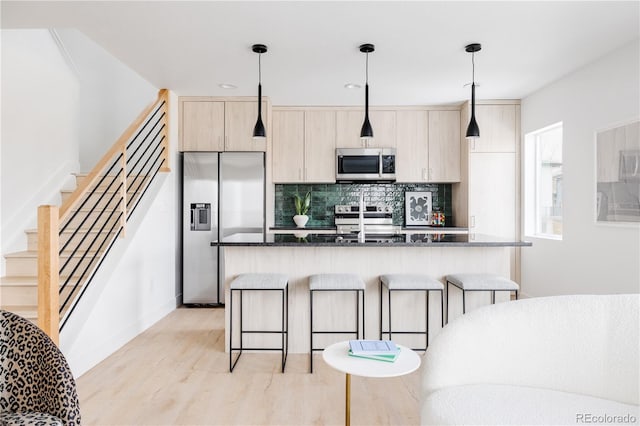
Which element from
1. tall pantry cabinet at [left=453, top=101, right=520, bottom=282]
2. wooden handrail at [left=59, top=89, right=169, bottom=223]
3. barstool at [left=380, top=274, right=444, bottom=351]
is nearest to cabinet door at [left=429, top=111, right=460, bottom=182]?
tall pantry cabinet at [left=453, top=101, right=520, bottom=282]

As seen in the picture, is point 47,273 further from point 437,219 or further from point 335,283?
point 437,219

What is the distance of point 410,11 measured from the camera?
2.83 meters

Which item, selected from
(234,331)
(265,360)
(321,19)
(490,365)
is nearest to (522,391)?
(490,365)

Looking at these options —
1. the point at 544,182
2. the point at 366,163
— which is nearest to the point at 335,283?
the point at 366,163

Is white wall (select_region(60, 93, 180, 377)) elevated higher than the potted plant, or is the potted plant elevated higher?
the potted plant

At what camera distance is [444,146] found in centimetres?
539

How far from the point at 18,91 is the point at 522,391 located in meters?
4.34

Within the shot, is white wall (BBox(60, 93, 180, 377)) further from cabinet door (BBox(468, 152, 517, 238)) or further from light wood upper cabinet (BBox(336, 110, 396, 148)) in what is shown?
cabinet door (BBox(468, 152, 517, 238))

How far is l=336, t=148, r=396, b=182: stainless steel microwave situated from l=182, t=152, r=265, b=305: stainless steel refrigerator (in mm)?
1052

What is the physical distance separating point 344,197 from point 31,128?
3652 millimetres

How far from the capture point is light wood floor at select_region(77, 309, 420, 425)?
7.40 feet

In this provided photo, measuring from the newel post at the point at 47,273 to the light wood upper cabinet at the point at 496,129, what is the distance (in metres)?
4.47

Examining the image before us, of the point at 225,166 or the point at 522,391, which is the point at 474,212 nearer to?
the point at 225,166

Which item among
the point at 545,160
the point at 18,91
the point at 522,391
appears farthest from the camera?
the point at 545,160
